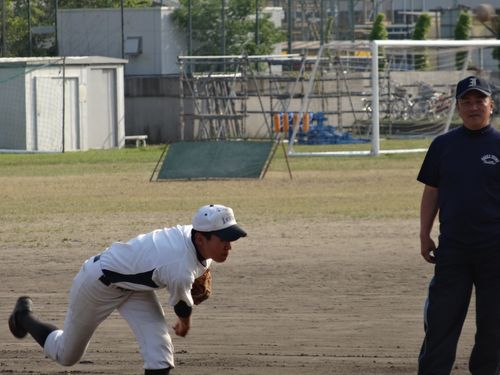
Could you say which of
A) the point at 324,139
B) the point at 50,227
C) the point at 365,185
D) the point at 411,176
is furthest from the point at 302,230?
the point at 324,139

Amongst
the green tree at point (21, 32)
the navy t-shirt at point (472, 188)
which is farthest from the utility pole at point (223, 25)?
the navy t-shirt at point (472, 188)

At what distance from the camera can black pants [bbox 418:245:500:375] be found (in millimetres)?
7668

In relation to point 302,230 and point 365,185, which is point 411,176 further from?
point 302,230

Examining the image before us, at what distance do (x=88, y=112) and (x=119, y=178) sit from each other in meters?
12.3

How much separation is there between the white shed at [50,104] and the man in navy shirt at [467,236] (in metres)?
29.3

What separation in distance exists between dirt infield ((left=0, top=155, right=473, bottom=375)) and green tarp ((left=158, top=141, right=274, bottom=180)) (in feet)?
15.4

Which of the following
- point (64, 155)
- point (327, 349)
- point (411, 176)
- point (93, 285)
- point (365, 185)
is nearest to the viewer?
point (93, 285)

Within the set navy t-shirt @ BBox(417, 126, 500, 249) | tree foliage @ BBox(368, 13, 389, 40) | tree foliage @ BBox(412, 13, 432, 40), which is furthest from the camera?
tree foliage @ BBox(368, 13, 389, 40)

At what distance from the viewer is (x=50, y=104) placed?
122 feet

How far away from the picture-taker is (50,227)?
18609 mm

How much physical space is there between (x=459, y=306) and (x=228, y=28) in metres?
39.9

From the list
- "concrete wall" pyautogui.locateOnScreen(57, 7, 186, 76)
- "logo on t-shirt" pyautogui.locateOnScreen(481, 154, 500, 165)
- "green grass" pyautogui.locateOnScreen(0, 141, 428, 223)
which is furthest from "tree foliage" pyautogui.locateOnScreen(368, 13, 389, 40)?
"logo on t-shirt" pyautogui.locateOnScreen(481, 154, 500, 165)

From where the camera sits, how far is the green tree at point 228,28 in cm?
4538

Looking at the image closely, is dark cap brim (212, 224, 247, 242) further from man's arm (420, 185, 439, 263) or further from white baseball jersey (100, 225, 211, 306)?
man's arm (420, 185, 439, 263)
